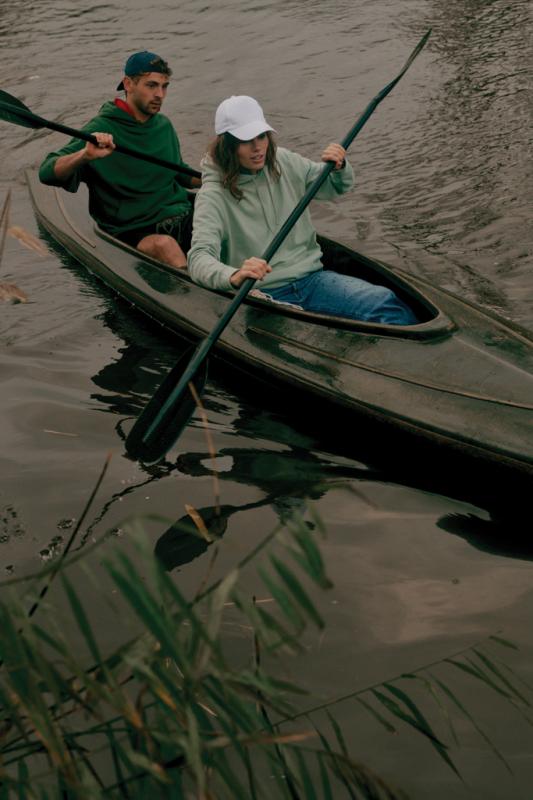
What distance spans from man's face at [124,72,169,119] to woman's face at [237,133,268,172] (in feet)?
3.95

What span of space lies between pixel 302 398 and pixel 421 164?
4.27 metres

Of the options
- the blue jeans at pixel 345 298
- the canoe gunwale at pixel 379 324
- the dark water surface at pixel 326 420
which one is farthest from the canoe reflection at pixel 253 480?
the blue jeans at pixel 345 298

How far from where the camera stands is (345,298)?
15.0 ft

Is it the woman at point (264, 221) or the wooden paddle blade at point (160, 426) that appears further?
the woman at point (264, 221)

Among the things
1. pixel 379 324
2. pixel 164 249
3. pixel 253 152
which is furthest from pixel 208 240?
pixel 164 249

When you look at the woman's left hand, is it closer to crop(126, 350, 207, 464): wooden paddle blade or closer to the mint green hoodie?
the mint green hoodie

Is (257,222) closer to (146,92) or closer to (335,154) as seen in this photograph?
(335,154)

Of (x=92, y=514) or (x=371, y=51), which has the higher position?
(x=371, y=51)

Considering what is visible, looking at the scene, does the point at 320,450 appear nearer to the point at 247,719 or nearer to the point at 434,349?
the point at 434,349

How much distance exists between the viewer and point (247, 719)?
1812 mm

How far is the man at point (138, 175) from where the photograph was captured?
214 inches

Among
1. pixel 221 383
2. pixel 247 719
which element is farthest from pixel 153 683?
pixel 221 383

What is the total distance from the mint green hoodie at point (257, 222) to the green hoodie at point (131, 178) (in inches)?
46.7

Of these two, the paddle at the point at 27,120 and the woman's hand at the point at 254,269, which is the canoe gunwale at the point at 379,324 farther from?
the paddle at the point at 27,120
